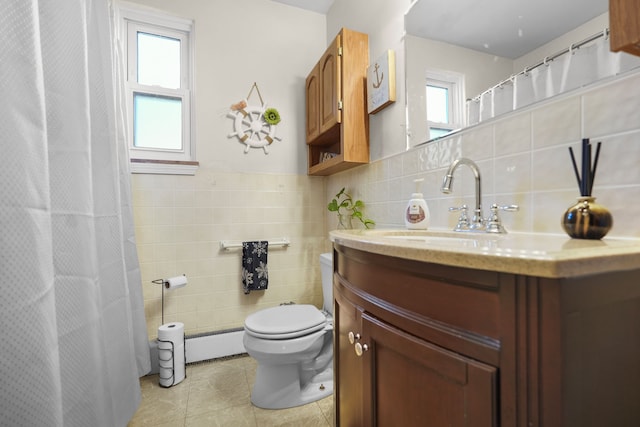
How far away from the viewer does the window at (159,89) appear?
195 cm

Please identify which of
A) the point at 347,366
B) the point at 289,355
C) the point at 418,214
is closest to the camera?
the point at 347,366

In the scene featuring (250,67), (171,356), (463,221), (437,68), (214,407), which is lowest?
(214,407)

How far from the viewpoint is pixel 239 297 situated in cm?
211

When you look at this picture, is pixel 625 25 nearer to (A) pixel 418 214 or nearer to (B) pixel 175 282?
(A) pixel 418 214

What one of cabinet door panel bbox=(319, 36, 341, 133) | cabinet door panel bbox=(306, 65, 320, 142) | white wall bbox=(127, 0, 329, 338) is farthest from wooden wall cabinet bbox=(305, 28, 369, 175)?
white wall bbox=(127, 0, 329, 338)

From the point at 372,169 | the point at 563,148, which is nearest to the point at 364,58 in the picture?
the point at 372,169

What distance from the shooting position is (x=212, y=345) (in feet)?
6.46

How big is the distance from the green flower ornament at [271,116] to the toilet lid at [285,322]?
4.40ft

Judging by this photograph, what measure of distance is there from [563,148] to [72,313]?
5.13 feet

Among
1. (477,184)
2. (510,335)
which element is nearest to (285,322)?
(477,184)

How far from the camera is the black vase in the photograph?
2.07ft

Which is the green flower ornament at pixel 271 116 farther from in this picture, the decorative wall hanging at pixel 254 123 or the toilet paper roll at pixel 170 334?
the toilet paper roll at pixel 170 334

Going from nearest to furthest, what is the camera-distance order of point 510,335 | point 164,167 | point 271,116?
point 510,335 < point 164,167 < point 271,116

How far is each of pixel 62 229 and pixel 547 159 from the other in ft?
4.95
